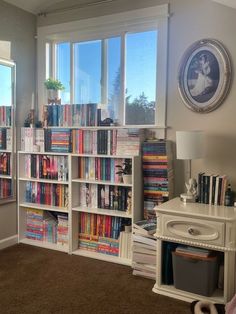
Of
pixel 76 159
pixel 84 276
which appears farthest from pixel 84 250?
pixel 76 159

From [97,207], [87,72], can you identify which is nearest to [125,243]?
[97,207]

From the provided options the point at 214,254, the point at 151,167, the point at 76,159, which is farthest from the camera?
the point at 76,159

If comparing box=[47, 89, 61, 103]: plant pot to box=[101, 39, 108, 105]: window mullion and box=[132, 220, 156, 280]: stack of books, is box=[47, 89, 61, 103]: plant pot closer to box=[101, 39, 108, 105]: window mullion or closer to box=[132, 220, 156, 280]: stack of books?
box=[101, 39, 108, 105]: window mullion

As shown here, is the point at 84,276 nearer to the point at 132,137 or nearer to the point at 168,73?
the point at 132,137

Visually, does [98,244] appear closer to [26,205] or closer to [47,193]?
[47,193]

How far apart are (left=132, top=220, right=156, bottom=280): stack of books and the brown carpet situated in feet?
0.23

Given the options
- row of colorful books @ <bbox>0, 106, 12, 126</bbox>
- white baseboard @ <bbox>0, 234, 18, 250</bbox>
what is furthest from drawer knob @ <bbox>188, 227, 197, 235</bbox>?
row of colorful books @ <bbox>0, 106, 12, 126</bbox>

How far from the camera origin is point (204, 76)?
2836 mm

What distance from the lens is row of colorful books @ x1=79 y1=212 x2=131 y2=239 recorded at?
3129 mm

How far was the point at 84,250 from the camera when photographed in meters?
3.28

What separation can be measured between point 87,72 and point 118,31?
0.54 metres

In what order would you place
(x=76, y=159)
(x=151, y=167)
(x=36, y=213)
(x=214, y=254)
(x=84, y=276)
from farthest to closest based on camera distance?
1. (x=36, y=213)
2. (x=76, y=159)
3. (x=151, y=167)
4. (x=84, y=276)
5. (x=214, y=254)

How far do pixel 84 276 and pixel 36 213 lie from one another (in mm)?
1108

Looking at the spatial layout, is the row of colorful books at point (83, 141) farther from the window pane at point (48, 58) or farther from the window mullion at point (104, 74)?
the window pane at point (48, 58)
